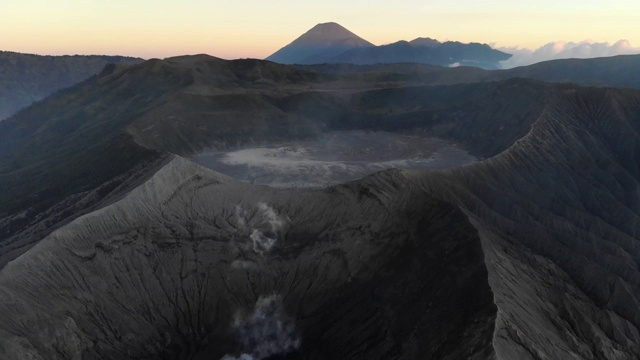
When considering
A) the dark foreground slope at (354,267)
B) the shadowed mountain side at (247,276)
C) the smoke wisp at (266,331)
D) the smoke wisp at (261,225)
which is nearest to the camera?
the shadowed mountain side at (247,276)

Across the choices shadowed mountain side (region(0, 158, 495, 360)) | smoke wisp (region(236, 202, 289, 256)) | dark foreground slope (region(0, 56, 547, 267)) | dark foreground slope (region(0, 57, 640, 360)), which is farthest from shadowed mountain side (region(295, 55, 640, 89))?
shadowed mountain side (region(0, 158, 495, 360))

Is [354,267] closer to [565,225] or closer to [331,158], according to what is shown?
[565,225]

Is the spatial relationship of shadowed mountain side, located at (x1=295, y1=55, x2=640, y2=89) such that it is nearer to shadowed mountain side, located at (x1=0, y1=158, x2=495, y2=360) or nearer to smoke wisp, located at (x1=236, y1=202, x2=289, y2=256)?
smoke wisp, located at (x1=236, y1=202, x2=289, y2=256)

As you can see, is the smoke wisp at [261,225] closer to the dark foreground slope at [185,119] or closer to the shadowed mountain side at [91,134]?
the dark foreground slope at [185,119]

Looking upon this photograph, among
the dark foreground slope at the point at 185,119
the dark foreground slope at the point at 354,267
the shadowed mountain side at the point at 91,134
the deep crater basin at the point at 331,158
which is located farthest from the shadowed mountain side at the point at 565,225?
the shadowed mountain side at the point at 91,134

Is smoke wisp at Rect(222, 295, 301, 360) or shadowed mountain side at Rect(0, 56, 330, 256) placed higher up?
shadowed mountain side at Rect(0, 56, 330, 256)
